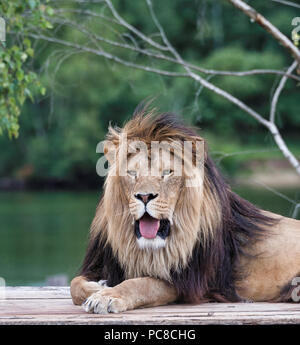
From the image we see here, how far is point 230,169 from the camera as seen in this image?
89.3ft

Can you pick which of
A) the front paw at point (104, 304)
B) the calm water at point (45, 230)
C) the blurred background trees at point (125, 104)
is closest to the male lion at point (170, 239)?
the front paw at point (104, 304)

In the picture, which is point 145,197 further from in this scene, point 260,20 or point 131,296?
point 260,20

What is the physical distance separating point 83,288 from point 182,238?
586 mm

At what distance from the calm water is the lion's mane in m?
6.56

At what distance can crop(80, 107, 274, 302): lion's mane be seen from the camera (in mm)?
3695

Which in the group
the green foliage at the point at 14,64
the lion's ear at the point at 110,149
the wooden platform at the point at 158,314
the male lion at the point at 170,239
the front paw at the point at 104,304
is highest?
the green foliage at the point at 14,64

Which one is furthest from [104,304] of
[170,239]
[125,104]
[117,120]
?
[125,104]

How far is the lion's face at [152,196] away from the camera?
351 centimetres

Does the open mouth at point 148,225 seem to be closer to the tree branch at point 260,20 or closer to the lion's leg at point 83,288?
the lion's leg at point 83,288

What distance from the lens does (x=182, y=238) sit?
12.1 ft

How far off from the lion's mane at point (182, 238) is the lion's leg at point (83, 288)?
0.11 meters
